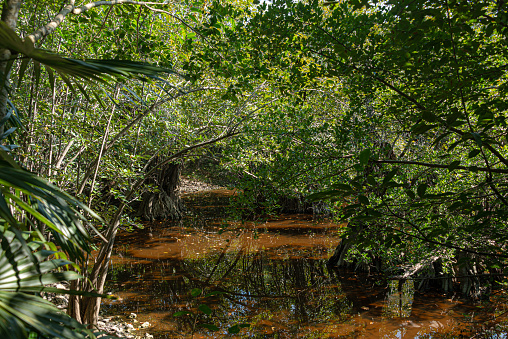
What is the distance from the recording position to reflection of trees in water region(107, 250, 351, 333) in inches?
205

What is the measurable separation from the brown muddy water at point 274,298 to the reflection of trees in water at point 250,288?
0.06 ft

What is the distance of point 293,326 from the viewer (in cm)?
478

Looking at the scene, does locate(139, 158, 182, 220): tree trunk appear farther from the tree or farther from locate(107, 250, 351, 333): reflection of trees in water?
the tree

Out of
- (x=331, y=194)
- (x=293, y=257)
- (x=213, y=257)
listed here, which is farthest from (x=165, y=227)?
(x=331, y=194)

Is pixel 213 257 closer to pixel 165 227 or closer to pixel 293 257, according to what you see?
pixel 293 257

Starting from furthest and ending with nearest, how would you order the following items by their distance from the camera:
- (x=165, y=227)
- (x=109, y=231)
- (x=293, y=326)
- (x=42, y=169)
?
(x=165, y=227)
(x=293, y=326)
(x=42, y=169)
(x=109, y=231)

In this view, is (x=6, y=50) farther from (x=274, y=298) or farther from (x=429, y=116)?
(x=274, y=298)

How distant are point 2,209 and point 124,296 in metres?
5.94

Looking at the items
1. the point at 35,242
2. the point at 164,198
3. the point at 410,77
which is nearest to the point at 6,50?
the point at 35,242

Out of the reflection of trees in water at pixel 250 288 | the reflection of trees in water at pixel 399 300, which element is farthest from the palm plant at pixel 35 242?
the reflection of trees in water at pixel 399 300

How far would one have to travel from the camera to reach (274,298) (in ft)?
19.3

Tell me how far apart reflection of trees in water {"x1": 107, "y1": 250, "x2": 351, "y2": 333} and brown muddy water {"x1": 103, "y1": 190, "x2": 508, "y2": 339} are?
0.02 metres

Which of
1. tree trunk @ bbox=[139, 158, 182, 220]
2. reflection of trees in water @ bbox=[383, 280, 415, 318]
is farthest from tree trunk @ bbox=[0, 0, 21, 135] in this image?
tree trunk @ bbox=[139, 158, 182, 220]

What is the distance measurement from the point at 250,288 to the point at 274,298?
2.02 feet
